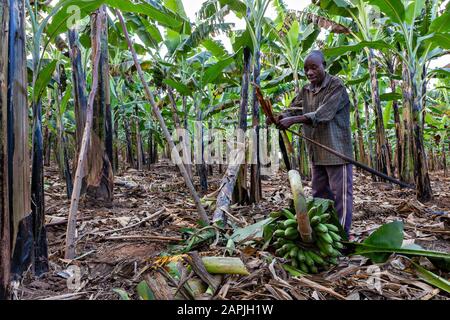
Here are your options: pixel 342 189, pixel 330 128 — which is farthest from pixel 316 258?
pixel 330 128

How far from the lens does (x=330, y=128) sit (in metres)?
3.01

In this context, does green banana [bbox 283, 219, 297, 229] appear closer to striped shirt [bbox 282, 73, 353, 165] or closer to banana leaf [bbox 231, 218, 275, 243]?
banana leaf [bbox 231, 218, 275, 243]

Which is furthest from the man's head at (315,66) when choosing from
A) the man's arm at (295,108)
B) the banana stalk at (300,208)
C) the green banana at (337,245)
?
the green banana at (337,245)

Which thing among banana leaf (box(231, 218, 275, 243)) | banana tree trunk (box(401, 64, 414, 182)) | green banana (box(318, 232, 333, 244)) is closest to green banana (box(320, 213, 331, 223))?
green banana (box(318, 232, 333, 244))

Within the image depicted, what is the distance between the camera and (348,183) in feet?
9.70

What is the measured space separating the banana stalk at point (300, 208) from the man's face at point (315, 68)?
1135mm

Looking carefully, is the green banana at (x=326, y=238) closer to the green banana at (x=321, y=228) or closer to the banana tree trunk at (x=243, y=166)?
the green banana at (x=321, y=228)

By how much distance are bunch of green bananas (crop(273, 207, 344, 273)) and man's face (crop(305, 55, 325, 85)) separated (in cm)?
124

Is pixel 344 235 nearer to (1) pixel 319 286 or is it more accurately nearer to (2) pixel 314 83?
(1) pixel 319 286

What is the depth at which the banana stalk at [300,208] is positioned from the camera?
212 centimetres

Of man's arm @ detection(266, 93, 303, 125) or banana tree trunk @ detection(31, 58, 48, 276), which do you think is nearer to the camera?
banana tree trunk @ detection(31, 58, 48, 276)

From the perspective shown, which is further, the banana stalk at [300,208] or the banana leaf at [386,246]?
the banana leaf at [386,246]

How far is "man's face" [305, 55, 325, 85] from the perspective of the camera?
2.92 m

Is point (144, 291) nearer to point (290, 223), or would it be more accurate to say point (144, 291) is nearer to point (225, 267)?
point (225, 267)
